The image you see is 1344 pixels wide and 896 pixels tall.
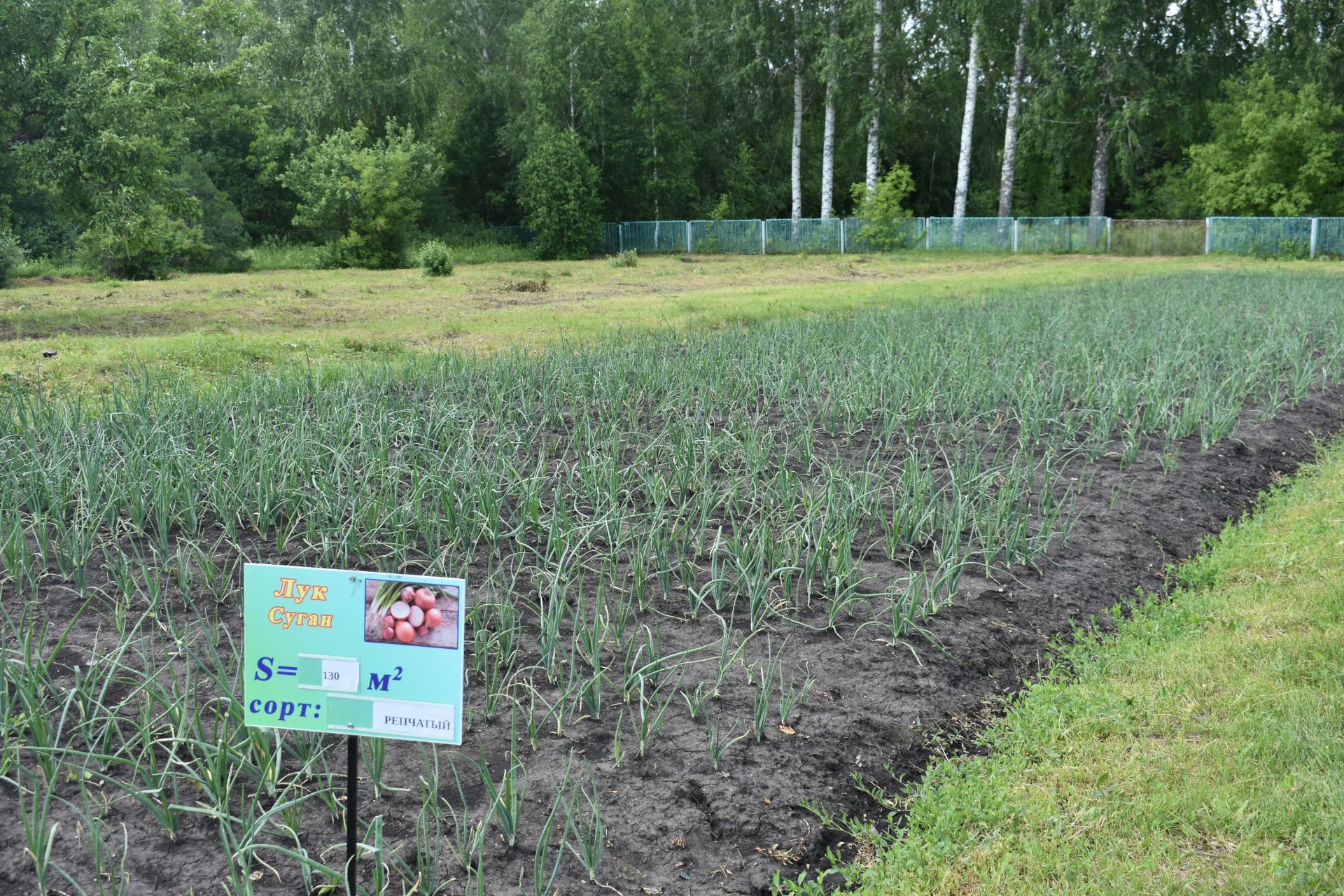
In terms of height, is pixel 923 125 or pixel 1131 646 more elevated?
pixel 923 125

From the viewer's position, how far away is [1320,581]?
4020mm

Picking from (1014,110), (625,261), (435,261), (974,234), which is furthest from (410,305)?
(1014,110)

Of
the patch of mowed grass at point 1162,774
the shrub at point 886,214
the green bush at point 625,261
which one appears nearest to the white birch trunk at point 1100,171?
the shrub at point 886,214

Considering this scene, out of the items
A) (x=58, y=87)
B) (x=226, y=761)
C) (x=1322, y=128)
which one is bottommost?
(x=226, y=761)

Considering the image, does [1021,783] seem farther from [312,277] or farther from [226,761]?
[312,277]

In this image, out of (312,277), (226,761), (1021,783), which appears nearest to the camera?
(226,761)

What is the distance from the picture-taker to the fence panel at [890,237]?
27.4m

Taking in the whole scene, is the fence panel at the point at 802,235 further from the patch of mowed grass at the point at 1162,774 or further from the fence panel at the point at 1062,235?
the patch of mowed grass at the point at 1162,774

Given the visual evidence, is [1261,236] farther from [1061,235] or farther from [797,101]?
[797,101]

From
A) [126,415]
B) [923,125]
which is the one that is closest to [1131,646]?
[126,415]

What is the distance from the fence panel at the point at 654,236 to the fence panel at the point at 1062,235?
1018cm

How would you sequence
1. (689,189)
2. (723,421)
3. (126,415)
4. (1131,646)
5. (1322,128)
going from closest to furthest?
(1131,646) → (126,415) → (723,421) → (1322,128) → (689,189)

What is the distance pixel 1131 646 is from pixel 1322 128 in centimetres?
2936

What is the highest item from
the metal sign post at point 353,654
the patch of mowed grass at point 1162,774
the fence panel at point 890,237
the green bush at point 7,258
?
the fence panel at point 890,237
